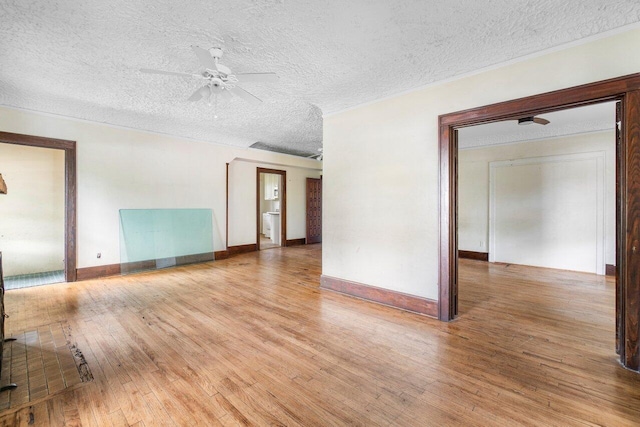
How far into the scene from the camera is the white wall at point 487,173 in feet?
16.2

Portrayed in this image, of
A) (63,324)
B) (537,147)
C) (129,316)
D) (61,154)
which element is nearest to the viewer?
(63,324)

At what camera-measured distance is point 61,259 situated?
215 inches

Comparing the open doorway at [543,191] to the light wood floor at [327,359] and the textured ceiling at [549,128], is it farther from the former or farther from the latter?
the light wood floor at [327,359]

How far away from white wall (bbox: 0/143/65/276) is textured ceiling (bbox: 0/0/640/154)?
1.58m

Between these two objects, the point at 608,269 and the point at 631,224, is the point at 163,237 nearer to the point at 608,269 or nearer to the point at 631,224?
the point at 631,224

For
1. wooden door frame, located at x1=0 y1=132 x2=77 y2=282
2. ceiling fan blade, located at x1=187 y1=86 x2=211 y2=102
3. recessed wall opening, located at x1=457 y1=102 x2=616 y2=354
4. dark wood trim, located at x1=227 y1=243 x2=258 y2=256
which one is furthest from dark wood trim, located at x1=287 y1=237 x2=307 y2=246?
ceiling fan blade, located at x1=187 y1=86 x2=211 y2=102

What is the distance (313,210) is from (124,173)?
5.35 m

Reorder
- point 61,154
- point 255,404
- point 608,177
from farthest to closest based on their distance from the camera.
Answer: point 61,154, point 608,177, point 255,404

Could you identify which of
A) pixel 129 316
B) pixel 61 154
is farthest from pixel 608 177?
pixel 61 154

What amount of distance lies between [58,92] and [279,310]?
162 inches

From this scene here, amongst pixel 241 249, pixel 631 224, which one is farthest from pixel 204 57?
pixel 241 249

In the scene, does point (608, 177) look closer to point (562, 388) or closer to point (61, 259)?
point (562, 388)

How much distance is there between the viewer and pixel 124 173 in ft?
17.0

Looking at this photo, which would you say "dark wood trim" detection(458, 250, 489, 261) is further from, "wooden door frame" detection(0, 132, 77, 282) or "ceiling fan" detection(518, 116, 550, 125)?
"wooden door frame" detection(0, 132, 77, 282)
